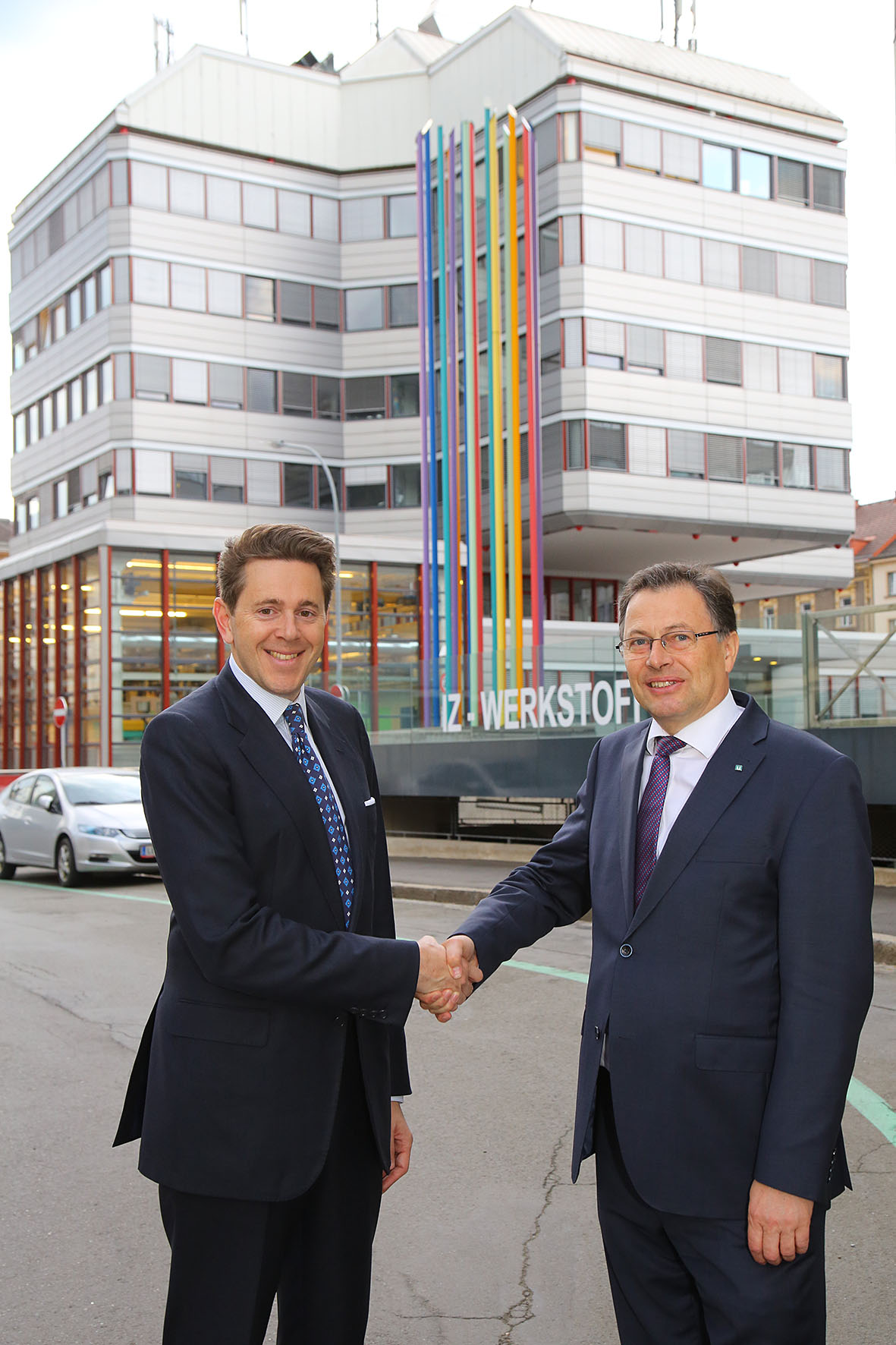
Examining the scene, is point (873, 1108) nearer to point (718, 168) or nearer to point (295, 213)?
point (718, 168)

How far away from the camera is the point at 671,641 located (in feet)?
9.52

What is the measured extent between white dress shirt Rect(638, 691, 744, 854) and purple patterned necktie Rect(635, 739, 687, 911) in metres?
0.01

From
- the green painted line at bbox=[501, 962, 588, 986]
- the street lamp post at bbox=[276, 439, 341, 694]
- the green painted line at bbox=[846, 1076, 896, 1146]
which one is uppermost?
the street lamp post at bbox=[276, 439, 341, 694]

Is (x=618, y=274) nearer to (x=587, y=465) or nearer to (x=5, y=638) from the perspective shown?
(x=587, y=465)

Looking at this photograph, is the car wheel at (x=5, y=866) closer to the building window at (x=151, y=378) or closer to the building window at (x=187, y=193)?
the building window at (x=151, y=378)

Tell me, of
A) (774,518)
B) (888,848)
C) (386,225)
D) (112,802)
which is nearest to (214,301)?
(386,225)

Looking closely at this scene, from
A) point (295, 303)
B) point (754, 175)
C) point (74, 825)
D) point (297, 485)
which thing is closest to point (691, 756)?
point (74, 825)

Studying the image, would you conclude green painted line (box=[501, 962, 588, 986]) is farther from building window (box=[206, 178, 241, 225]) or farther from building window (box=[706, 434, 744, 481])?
building window (box=[206, 178, 241, 225])

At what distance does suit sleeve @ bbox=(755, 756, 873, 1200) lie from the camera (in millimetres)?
2529

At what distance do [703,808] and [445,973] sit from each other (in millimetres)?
619

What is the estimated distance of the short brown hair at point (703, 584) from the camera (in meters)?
2.93

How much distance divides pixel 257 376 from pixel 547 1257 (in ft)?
139

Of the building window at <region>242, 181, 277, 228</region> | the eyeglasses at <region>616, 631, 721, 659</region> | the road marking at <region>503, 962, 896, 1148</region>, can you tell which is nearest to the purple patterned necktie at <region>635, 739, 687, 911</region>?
the eyeglasses at <region>616, 631, 721, 659</region>

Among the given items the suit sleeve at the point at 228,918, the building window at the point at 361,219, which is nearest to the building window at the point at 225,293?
the building window at the point at 361,219
